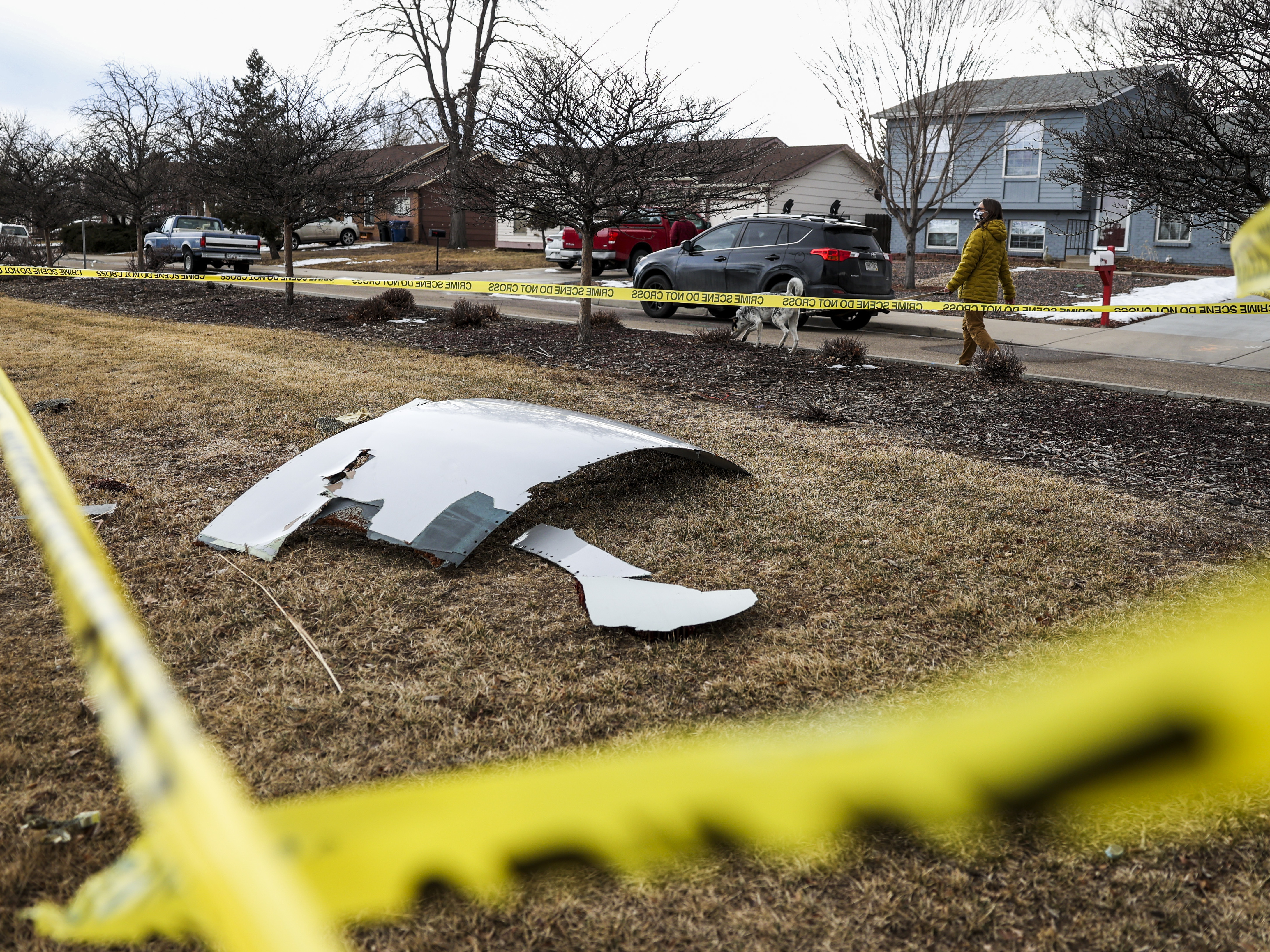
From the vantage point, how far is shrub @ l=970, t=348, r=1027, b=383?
8.90 meters

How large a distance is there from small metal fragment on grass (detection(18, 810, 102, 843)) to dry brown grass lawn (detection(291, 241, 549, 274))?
24161 mm

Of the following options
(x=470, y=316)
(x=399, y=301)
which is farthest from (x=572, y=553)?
(x=399, y=301)

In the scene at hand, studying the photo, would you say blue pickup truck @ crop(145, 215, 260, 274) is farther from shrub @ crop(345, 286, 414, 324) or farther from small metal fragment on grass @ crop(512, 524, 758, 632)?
small metal fragment on grass @ crop(512, 524, 758, 632)

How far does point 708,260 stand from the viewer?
14.0 meters

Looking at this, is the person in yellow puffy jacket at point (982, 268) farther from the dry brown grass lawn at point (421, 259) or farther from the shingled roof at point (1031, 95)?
the dry brown grass lawn at point (421, 259)

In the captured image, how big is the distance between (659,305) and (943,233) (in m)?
21.7

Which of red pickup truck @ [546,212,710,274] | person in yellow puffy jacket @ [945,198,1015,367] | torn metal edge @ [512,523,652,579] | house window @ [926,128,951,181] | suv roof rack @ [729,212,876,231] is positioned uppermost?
house window @ [926,128,951,181]

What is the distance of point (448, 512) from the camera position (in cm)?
404

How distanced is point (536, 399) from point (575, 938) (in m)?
6.23

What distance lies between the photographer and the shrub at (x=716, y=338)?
443 inches

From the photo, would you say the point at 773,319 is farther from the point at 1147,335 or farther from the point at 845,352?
the point at 1147,335

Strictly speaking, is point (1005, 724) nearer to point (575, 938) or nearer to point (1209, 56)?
point (575, 938)

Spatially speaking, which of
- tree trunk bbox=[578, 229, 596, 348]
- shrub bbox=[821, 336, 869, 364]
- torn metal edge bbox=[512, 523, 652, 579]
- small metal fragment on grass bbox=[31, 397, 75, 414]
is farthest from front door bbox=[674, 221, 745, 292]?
torn metal edge bbox=[512, 523, 652, 579]

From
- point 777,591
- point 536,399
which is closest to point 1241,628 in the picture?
point 777,591
